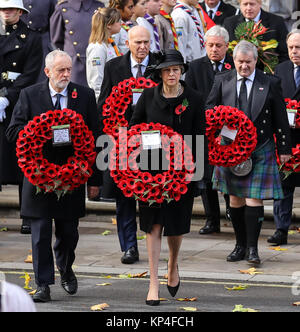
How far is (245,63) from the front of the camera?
905 centimetres

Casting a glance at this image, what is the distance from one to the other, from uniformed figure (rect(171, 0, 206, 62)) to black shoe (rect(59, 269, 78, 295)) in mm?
4964

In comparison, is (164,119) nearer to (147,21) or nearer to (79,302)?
(79,302)

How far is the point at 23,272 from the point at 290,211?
10.4 feet

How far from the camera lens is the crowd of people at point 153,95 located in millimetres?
7574

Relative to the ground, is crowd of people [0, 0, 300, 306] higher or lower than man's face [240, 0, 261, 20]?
lower

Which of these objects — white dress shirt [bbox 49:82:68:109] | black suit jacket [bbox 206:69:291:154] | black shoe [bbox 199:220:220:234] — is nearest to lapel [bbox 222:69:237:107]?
black suit jacket [bbox 206:69:291:154]

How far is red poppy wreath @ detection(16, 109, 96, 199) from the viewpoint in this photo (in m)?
7.43

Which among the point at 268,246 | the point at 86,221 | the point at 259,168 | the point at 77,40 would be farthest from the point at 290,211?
the point at 77,40

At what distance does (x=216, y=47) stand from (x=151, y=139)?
9.72 feet

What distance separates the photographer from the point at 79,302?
24.5 feet

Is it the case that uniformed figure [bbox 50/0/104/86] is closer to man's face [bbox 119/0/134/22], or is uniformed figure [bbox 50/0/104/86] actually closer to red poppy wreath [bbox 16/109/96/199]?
man's face [bbox 119/0/134/22]

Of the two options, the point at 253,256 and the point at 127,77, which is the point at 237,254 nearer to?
the point at 253,256

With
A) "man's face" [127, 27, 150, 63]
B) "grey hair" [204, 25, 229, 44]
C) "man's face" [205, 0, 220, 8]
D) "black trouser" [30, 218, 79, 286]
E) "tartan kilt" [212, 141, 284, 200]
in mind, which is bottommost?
"black trouser" [30, 218, 79, 286]

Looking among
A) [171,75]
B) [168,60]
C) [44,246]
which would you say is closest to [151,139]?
[171,75]
